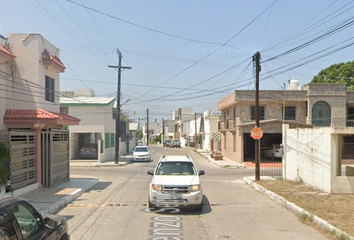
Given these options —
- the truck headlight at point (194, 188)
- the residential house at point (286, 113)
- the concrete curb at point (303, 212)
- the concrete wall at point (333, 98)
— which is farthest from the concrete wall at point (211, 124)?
the truck headlight at point (194, 188)

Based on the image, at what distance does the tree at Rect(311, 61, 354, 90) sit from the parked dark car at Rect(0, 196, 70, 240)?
153 ft

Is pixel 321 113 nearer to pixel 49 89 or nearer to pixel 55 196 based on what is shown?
pixel 49 89

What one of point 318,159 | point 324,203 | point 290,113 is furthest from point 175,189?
point 290,113

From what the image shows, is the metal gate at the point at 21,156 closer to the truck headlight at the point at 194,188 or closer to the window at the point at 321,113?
the truck headlight at the point at 194,188

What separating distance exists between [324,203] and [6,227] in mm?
10131

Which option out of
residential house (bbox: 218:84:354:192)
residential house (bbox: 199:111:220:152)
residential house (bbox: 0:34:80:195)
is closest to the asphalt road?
residential house (bbox: 0:34:80:195)

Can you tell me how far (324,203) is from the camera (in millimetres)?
Result: 11125

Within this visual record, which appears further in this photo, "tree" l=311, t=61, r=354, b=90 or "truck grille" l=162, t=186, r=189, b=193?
"tree" l=311, t=61, r=354, b=90

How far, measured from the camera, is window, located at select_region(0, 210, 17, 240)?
3626mm

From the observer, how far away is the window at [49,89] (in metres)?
15.6

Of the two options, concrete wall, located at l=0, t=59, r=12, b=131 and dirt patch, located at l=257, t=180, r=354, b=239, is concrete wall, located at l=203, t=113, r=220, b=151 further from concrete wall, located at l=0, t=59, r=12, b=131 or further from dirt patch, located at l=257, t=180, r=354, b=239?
concrete wall, located at l=0, t=59, r=12, b=131

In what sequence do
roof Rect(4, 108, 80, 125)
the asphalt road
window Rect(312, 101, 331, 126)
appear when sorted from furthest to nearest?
window Rect(312, 101, 331, 126), roof Rect(4, 108, 80, 125), the asphalt road

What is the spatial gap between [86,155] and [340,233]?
1083 inches

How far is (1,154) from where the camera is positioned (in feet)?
30.9
